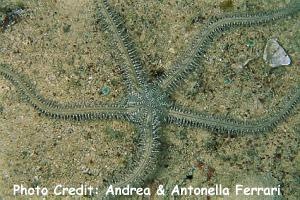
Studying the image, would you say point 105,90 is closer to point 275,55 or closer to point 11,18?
point 11,18

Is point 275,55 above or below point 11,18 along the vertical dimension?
below

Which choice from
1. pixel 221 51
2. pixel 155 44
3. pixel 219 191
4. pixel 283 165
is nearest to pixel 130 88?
pixel 155 44

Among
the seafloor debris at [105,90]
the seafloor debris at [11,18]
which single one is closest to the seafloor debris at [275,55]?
the seafloor debris at [105,90]

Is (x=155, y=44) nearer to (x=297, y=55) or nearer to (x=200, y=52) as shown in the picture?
(x=200, y=52)

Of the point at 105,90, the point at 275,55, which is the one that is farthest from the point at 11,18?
the point at 275,55

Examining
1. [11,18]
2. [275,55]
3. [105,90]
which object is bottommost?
[105,90]

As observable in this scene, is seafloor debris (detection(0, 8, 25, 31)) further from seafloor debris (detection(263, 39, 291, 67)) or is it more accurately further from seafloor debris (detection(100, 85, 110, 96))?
seafloor debris (detection(263, 39, 291, 67))

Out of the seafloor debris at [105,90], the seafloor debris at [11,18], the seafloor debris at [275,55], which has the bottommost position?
the seafloor debris at [105,90]

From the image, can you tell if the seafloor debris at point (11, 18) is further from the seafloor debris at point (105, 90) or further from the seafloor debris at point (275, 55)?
the seafloor debris at point (275, 55)
